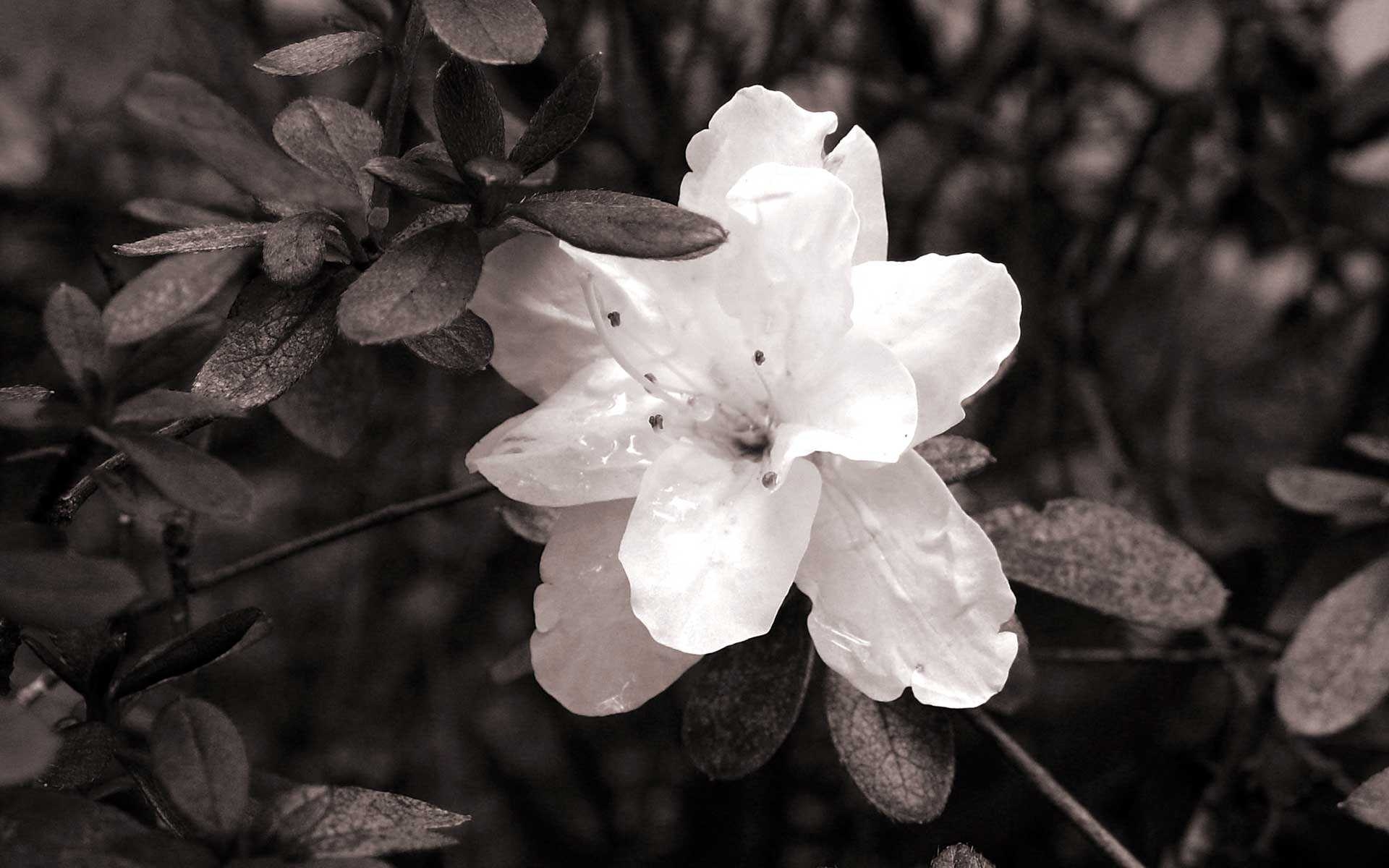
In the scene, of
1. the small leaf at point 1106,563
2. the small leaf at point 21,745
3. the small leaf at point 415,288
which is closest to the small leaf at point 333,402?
the small leaf at point 415,288

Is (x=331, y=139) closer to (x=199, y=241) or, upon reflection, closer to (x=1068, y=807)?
(x=199, y=241)

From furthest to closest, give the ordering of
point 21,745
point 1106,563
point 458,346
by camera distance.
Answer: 1. point 1106,563
2. point 458,346
3. point 21,745

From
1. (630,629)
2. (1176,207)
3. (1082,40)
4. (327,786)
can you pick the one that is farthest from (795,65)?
(327,786)

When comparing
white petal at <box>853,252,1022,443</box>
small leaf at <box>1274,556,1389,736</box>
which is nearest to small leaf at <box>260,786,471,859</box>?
white petal at <box>853,252,1022,443</box>

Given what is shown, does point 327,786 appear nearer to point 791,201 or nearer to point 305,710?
point 791,201

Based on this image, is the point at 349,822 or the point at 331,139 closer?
the point at 349,822

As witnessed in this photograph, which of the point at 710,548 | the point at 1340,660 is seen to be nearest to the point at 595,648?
the point at 710,548

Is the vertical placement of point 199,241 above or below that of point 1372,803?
above
